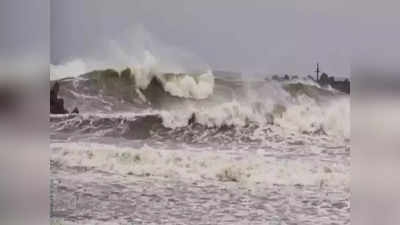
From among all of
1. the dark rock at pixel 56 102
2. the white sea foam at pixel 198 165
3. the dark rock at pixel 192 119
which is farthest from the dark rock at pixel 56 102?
the dark rock at pixel 192 119

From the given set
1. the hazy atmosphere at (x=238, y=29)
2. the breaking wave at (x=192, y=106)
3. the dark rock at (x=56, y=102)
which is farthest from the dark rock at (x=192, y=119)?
the dark rock at (x=56, y=102)

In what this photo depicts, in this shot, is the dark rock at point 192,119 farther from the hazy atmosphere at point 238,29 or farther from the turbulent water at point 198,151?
the hazy atmosphere at point 238,29

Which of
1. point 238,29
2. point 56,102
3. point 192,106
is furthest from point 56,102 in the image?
point 238,29

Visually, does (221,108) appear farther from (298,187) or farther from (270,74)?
(298,187)

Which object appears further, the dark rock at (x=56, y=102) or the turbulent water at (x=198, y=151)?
the dark rock at (x=56, y=102)

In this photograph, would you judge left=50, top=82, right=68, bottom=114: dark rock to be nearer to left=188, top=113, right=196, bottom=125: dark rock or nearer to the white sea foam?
the white sea foam

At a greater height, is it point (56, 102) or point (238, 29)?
point (238, 29)

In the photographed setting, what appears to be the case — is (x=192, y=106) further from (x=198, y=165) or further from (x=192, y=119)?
(x=198, y=165)

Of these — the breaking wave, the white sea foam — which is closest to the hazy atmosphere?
the breaking wave

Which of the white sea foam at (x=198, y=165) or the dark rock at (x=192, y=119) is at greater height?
the dark rock at (x=192, y=119)

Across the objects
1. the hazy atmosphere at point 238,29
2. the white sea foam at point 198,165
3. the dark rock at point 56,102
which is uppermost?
the hazy atmosphere at point 238,29

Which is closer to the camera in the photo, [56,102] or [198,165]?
[198,165]

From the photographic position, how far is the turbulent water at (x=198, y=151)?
4.93 feet

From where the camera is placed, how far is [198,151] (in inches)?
62.1
